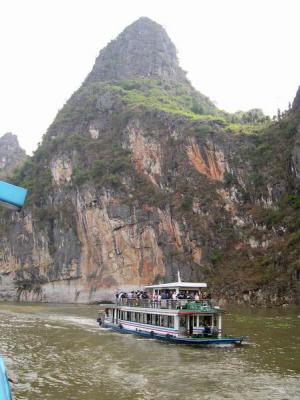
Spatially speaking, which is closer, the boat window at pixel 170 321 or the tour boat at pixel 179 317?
the tour boat at pixel 179 317

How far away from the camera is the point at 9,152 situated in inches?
→ 6929

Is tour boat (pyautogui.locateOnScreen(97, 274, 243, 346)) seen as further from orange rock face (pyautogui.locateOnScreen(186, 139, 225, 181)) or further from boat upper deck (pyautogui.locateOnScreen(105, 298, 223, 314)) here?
orange rock face (pyautogui.locateOnScreen(186, 139, 225, 181))

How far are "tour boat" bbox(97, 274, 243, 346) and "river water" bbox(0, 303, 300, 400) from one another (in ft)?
2.87

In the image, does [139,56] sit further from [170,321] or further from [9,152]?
[170,321]

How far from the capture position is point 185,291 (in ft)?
110

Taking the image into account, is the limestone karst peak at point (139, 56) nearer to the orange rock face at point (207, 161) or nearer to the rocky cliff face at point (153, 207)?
the rocky cliff face at point (153, 207)

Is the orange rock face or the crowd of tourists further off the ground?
the orange rock face

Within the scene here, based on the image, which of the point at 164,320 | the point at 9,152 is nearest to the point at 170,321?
the point at 164,320

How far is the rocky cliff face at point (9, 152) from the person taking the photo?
16862 centimetres

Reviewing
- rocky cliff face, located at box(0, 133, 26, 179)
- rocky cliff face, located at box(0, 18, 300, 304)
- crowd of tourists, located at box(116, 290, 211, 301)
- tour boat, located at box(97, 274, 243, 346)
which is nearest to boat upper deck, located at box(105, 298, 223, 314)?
tour boat, located at box(97, 274, 243, 346)

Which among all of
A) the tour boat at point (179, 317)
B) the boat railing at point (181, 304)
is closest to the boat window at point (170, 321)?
the tour boat at point (179, 317)

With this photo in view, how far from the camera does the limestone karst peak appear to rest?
436 ft

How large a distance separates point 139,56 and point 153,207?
209ft

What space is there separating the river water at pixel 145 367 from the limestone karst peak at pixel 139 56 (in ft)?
345
